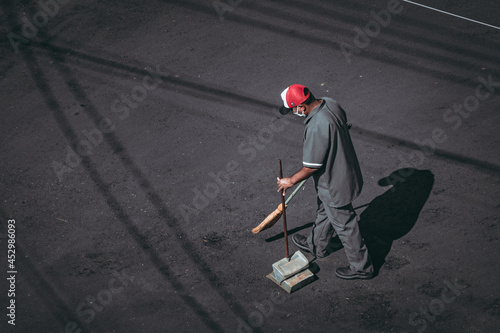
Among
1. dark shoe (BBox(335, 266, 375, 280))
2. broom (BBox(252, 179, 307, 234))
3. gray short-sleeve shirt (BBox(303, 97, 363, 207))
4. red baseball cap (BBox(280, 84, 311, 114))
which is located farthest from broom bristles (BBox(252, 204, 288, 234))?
red baseball cap (BBox(280, 84, 311, 114))

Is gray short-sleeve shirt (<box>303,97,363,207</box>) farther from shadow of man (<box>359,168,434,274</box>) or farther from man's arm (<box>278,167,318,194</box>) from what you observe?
shadow of man (<box>359,168,434,274</box>)

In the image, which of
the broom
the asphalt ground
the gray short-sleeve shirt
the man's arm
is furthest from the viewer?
the broom

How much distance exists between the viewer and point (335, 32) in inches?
385

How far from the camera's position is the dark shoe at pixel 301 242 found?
625 cm

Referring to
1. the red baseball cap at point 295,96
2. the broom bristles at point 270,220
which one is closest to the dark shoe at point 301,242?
the broom bristles at point 270,220

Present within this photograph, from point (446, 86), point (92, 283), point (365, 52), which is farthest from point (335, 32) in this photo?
point (92, 283)

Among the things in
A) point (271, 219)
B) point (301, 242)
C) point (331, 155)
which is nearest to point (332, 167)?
point (331, 155)

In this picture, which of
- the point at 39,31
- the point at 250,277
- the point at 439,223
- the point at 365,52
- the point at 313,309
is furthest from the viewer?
the point at 39,31

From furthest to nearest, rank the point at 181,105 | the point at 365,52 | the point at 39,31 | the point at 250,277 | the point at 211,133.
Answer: the point at 39,31 < the point at 365,52 < the point at 181,105 < the point at 211,133 < the point at 250,277

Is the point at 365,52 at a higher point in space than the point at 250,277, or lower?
higher

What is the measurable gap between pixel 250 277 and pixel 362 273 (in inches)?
48.8

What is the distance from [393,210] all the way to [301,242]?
4.23 ft

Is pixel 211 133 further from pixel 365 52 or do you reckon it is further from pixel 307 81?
pixel 365 52

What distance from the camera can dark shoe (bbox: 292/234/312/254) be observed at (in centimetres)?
625
